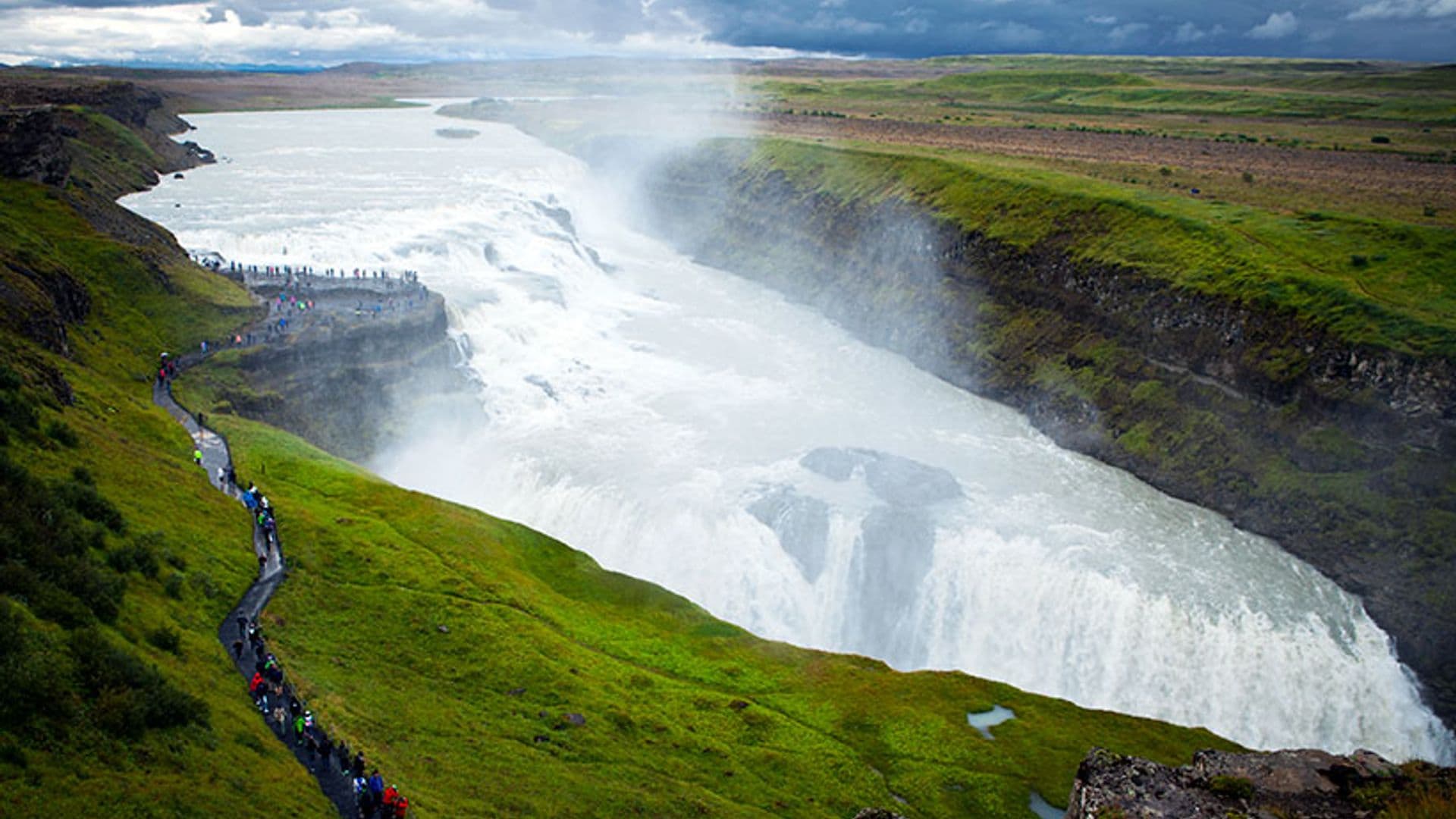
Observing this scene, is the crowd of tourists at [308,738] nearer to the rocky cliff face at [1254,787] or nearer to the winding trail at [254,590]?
the winding trail at [254,590]

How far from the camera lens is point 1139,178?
92.7m

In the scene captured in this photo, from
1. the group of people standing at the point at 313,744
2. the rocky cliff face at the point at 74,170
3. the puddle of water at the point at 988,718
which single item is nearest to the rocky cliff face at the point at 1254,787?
the group of people standing at the point at 313,744

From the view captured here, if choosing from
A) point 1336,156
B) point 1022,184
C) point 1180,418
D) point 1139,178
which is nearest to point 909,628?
point 1180,418

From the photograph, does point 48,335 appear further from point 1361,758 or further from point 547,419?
point 1361,758

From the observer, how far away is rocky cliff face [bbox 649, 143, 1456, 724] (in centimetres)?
4912

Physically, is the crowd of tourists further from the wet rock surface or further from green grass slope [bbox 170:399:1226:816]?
the wet rock surface

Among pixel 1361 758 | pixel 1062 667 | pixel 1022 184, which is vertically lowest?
pixel 1062 667

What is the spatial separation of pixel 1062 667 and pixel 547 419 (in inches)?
1433

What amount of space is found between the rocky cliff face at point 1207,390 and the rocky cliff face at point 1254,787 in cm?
3108

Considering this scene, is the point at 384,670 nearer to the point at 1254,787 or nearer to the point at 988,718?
the point at 988,718

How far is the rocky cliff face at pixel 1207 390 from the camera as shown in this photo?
1934 inches

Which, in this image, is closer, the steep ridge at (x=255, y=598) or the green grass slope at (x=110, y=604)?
the green grass slope at (x=110, y=604)

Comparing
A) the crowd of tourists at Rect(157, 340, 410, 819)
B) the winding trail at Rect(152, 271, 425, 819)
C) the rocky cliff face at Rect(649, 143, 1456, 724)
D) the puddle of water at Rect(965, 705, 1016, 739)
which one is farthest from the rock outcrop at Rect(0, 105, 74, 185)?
the puddle of water at Rect(965, 705, 1016, 739)

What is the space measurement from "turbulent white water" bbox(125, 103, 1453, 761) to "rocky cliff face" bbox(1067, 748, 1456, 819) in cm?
2571
